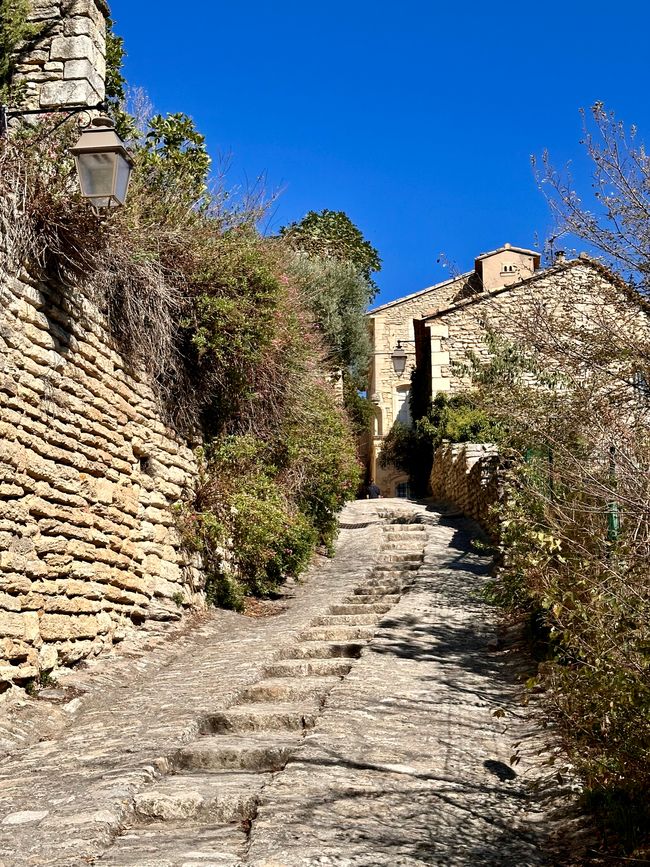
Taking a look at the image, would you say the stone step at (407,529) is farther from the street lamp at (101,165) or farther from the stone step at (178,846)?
the stone step at (178,846)

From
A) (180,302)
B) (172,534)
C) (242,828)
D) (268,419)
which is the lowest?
(242,828)

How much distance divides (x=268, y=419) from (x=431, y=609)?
3.13 m

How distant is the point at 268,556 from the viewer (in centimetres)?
944

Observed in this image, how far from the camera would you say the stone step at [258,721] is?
4.90 meters

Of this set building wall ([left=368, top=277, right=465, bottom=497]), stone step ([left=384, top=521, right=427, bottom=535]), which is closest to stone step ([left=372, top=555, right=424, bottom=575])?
stone step ([left=384, top=521, right=427, bottom=535])

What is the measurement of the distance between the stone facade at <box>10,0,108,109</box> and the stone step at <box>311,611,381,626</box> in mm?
5165

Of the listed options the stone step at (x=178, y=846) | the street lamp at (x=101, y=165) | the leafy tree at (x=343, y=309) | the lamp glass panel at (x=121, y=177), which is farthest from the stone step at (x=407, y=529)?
the stone step at (x=178, y=846)

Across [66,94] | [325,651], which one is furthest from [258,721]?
[66,94]

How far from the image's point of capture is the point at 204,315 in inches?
321

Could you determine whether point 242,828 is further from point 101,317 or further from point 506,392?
point 506,392

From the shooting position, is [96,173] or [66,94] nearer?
[96,173]

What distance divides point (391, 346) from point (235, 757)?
24.8 m

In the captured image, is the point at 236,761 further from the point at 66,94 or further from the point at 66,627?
the point at 66,94

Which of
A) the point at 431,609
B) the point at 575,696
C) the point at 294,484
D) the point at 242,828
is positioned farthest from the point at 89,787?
the point at 294,484
